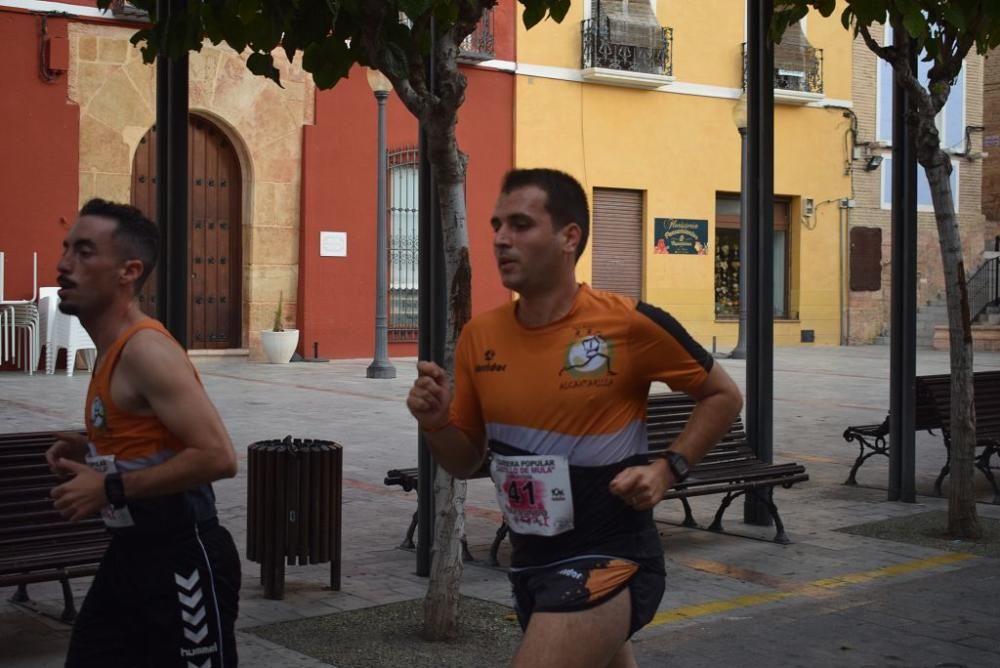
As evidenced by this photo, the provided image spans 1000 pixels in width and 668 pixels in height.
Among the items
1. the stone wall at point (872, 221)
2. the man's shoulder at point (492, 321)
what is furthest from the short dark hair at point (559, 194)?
the stone wall at point (872, 221)

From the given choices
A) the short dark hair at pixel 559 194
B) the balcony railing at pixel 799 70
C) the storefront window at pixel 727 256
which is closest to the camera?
the short dark hair at pixel 559 194

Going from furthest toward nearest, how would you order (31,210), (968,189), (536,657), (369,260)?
(968,189), (369,260), (31,210), (536,657)

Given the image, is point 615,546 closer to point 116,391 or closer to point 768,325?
point 116,391

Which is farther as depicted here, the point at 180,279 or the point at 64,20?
the point at 64,20

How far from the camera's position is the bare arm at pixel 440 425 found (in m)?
3.46

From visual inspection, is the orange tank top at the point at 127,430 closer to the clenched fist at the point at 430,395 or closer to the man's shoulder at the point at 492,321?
the clenched fist at the point at 430,395

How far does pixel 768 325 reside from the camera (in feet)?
29.6

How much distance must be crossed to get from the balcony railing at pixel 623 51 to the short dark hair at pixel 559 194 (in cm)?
2400

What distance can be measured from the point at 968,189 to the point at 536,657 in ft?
107

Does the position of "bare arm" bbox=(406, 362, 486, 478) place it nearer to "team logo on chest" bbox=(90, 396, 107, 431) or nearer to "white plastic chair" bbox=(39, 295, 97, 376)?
"team logo on chest" bbox=(90, 396, 107, 431)

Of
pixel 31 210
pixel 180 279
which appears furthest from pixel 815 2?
pixel 31 210

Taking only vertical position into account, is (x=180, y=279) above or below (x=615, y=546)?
above

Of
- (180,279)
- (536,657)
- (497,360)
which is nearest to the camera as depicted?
(536,657)

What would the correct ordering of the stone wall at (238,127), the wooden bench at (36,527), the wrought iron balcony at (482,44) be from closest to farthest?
1. the wooden bench at (36,527)
2. the stone wall at (238,127)
3. the wrought iron balcony at (482,44)
